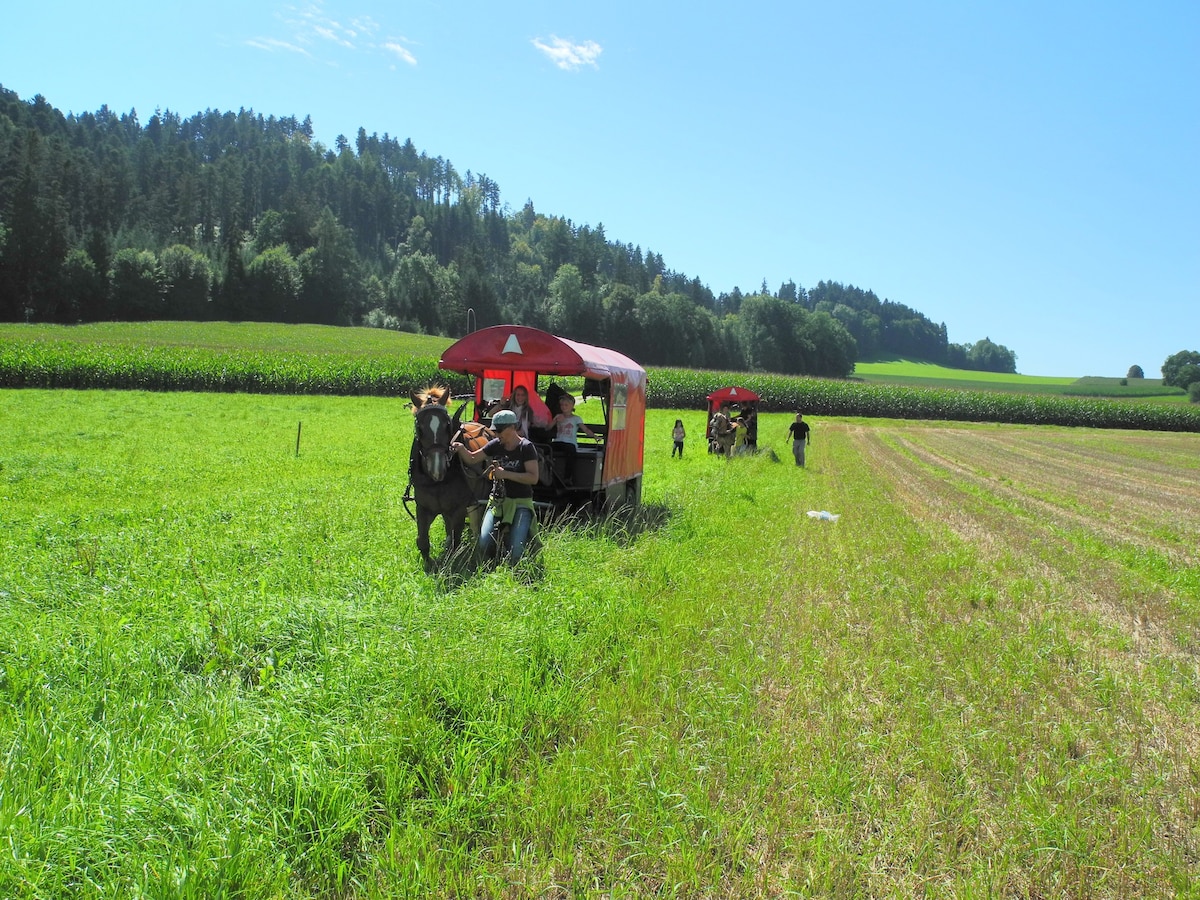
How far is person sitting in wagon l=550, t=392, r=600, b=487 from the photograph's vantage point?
33.9 ft

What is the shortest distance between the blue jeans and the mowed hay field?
28 centimetres

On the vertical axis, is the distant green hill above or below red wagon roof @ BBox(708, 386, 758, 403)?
above

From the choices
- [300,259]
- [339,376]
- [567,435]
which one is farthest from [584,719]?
[300,259]

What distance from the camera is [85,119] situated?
146 meters

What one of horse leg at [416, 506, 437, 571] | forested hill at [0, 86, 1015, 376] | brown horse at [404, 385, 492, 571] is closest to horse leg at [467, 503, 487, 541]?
brown horse at [404, 385, 492, 571]

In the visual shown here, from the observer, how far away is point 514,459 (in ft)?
25.1

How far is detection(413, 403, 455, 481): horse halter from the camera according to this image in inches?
287

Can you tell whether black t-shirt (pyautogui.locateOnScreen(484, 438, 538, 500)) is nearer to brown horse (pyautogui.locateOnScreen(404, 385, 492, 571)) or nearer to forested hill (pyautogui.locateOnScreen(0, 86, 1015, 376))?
brown horse (pyautogui.locateOnScreen(404, 385, 492, 571))

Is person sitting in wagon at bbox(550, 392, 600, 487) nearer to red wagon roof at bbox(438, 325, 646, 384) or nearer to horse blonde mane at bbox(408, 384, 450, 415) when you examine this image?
red wagon roof at bbox(438, 325, 646, 384)

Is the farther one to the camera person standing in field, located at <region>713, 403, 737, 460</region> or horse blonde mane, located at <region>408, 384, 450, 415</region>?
person standing in field, located at <region>713, 403, 737, 460</region>

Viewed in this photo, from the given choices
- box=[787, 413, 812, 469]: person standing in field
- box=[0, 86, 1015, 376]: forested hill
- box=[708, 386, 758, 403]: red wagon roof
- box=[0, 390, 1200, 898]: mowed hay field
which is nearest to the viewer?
box=[0, 390, 1200, 898]: mowed hay field

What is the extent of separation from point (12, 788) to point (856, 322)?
172653mm

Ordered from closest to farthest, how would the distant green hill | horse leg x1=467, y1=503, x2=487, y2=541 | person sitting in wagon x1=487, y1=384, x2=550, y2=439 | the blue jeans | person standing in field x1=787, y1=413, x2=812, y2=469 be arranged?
the blue jeans < horse leg x1=467, y1=503, x2=487, y2=541 < person sitting in wagon x1=487, y1=384, x2=550, y2=439 < person standing in field x1=787, y1=413, x2=812, y2=469 < the distant green hill

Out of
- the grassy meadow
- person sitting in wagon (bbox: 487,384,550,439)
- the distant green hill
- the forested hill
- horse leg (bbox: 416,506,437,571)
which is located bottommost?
horse leg (bbox: 416,506,437,571)
